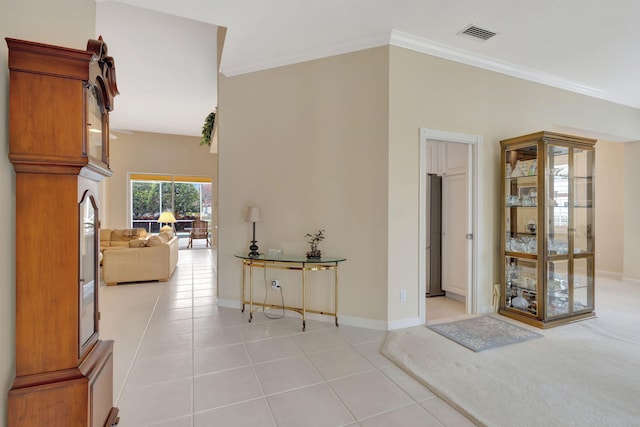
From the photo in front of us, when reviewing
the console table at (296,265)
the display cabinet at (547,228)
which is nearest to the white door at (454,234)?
the display cabinet at (547,228)

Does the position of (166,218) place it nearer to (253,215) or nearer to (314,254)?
(253,215)

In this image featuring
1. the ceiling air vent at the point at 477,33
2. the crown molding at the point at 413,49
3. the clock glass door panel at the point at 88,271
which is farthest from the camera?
the crown molding at the point at 413,49

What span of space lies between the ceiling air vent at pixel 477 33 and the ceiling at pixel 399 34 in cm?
6

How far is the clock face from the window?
365 inches

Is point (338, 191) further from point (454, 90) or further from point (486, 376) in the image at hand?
point (486, 376)

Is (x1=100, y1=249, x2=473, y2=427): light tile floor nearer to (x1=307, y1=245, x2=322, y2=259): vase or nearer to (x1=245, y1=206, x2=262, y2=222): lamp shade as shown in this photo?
(x1=307, y1=245, x2=322, y2=259): vase

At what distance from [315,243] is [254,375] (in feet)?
5.39

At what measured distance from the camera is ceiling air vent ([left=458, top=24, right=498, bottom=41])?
3.21m

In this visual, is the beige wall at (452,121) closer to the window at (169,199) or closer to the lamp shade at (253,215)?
the lamp shade at (253,215)

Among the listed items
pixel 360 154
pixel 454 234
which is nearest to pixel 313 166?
pixel 360 154

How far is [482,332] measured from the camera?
331cm

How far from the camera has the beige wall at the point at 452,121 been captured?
3.44 metres

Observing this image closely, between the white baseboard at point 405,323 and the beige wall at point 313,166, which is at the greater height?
the beige wall at point 313,166

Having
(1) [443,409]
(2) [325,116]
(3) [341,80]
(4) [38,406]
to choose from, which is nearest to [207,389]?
(4) [38,406]
